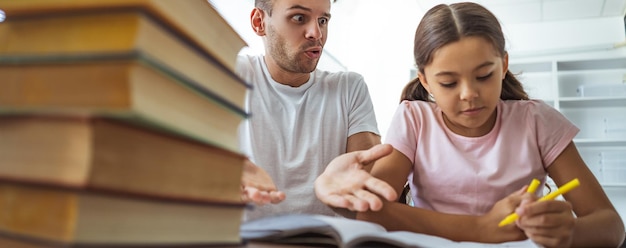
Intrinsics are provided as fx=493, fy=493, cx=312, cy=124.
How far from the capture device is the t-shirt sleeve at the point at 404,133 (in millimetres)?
1035

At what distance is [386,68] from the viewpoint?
17.4 ft

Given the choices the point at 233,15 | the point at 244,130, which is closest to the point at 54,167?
the point at 244,130

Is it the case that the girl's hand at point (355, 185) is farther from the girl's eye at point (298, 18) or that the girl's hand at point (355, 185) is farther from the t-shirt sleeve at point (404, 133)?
the girl's eye at point (298, 18)

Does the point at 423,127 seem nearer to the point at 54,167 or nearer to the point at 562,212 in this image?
the point at 562,212

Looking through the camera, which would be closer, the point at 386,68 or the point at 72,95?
the point at 72,95

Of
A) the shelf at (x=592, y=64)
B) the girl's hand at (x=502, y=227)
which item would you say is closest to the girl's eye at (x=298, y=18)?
the girl's hand at (x=502, y=227)

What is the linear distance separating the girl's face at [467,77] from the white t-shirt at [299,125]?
45cm

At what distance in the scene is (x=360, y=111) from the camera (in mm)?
1420

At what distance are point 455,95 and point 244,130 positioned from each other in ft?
2.03

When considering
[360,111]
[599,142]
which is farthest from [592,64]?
[360,111]

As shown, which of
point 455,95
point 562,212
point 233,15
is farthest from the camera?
point 233,15

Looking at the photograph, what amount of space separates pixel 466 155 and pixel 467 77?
22cm

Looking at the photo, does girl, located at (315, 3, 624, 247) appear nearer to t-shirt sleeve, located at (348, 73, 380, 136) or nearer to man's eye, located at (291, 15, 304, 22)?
t-shirt sleeve, located at (348, 73, 380, 136)

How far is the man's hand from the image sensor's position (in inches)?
28.6
